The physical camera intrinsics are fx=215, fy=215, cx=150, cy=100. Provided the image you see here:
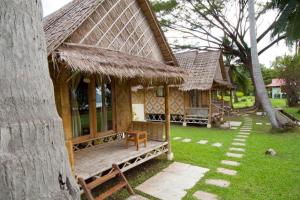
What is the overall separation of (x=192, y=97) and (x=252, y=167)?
8738 millimetres

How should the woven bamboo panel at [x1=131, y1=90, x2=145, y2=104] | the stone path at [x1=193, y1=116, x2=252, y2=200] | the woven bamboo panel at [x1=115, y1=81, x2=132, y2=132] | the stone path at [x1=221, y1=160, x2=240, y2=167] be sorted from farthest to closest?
the woven bamboo panel at [x1=131, y1=90, x2=145, y2=104]
the woven bamboo panel at [x1=115, y1=81, x2=132, y2=132]
the stone path at [x1=221, y1=160, x2=240, y2=167]
the stone path at [x1=193, y1=116, x2=252, y2=200]

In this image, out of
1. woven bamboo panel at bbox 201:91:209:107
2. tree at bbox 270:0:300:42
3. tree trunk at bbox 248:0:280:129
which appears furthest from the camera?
woven bamboo panel at bbox 201:91:209:107

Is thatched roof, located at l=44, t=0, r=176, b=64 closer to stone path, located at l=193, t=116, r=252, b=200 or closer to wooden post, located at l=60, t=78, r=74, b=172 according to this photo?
wooden post, located at l=60, t=78, r=74, b=172

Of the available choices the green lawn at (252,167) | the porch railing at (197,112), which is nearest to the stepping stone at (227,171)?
the green lawn at (252,167)

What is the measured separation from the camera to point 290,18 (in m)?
12.1

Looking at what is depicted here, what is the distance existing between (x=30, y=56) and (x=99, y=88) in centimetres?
545

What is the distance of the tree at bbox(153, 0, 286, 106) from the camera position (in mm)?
17938

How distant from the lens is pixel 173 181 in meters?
4.99

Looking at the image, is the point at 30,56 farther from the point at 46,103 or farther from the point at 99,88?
the point at 99,88

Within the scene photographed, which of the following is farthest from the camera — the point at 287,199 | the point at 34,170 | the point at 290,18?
the point at 290,18

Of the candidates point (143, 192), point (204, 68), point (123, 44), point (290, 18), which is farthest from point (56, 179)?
point (290, 18)

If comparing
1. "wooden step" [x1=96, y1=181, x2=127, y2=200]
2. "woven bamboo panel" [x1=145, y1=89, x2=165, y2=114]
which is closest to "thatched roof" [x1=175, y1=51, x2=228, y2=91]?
"woven bamboo panel" [x1=145, y1=89, x2=165, y2=114]

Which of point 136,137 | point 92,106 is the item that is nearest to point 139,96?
point 92,106

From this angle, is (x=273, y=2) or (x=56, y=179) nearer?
(x=56, y=179)
